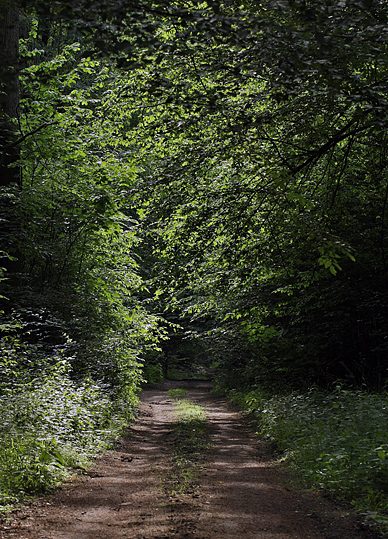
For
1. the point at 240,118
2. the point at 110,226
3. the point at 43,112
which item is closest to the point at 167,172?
the point at 240,118

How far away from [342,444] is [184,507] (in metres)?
2.38

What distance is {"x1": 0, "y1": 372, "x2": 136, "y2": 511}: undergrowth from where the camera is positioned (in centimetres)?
538

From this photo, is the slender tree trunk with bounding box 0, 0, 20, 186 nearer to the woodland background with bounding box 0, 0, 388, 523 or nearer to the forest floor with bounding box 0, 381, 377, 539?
the woodland background with bounding box 0, 0, 388, 523

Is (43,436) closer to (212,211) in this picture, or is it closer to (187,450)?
(187,450)

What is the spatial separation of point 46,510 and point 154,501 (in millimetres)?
1173

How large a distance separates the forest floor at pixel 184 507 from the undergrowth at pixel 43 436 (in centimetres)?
24

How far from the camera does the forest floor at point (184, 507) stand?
14.0 feet

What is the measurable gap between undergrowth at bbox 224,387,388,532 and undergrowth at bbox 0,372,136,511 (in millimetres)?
3259

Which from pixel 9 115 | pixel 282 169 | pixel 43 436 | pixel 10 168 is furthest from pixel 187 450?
pixel 9 115

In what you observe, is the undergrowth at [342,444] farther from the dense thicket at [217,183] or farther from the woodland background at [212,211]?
the dense thicket at [217,183]

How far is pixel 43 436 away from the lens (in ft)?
21.1

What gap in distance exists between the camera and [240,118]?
566 cm

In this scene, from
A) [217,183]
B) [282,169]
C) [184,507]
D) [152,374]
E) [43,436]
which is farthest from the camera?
[152,374]

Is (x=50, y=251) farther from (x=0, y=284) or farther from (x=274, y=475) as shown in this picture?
(x=274, y=475)
